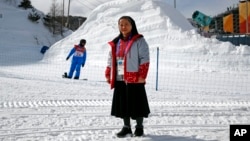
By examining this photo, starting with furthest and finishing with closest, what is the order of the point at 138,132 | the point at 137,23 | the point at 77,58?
the point at 137,23 < the point at 77,58 < the point at 138,132

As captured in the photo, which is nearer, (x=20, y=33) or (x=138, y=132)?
(x=138, y=132)

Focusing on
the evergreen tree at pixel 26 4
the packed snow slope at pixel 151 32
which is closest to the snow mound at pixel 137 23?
the packed snow slope at pixel 151 32

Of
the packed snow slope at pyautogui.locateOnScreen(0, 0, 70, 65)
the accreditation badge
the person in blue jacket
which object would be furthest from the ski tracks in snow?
the packed snow slope at pyautogui.locateOnScreen(0, 0, 70, 65)

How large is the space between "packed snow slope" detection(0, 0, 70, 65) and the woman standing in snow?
2204 cm

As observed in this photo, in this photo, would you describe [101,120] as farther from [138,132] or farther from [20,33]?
[20,33]

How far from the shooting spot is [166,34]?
1978cm

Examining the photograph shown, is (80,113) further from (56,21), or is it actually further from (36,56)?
(56,21)

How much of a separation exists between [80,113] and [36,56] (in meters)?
21.2

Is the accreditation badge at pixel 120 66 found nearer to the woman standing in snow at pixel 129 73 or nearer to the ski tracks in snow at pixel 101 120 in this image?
the woman standing in snow at pixel 129 73

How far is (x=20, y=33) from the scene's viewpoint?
32.8 metres

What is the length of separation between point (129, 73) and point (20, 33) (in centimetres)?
3167

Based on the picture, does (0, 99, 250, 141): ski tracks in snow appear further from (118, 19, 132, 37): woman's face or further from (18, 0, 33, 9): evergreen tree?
(18, 0, 33, 9): evergreen tree

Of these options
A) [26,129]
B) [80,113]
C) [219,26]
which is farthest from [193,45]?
[219,26]

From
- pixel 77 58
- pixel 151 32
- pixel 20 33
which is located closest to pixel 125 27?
pixel 77 58
